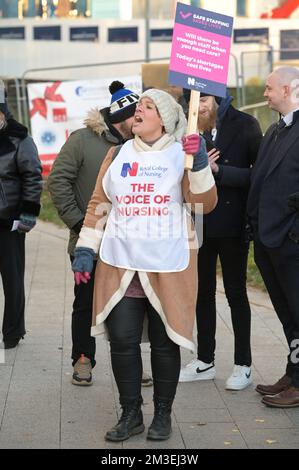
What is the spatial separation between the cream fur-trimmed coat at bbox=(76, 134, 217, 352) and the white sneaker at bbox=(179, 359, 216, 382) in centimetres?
130

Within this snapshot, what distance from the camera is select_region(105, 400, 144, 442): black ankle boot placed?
5520 millimetres

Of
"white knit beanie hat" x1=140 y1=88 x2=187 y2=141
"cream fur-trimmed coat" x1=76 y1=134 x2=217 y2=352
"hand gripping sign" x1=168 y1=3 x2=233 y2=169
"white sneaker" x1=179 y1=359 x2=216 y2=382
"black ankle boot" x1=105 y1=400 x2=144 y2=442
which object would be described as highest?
"hand gripping sign" x1=168 y1=3 x2=233 y2=169

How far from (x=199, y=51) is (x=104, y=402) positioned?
7.10 feet

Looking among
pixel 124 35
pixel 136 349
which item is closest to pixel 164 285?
pixel 136 349

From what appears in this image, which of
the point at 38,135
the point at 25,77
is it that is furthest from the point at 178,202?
the point at 25,77

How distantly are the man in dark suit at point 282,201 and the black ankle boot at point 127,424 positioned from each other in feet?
3.19

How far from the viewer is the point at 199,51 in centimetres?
554

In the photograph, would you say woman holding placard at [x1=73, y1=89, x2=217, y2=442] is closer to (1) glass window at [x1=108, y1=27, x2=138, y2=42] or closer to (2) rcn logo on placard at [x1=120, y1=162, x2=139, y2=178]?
(2) rcn logo on placard at [x1=120, y1=162, x2=139, y2=178]

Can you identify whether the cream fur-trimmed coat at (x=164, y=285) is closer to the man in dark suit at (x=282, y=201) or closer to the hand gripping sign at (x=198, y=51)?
the hand gripping sign at (x=198, y=51)

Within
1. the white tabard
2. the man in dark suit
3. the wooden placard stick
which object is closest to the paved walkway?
the man in dark suit

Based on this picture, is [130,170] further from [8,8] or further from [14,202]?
[8,8]

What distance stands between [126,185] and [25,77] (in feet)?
45.4
